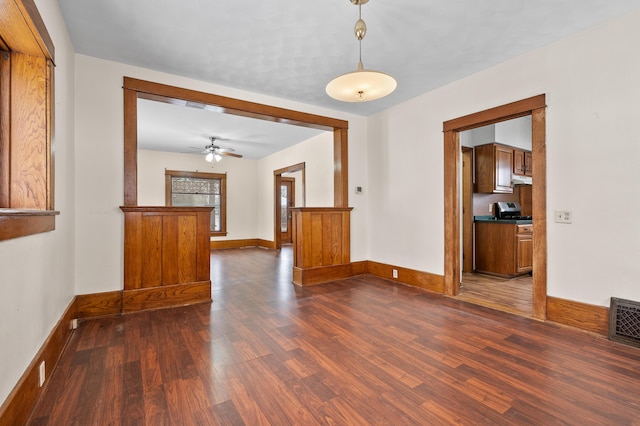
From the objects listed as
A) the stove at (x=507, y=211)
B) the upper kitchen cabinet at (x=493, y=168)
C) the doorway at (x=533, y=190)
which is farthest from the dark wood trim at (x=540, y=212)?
the stove at (x=507, y=211)

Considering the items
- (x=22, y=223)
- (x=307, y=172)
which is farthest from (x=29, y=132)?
(x=307, y=172)

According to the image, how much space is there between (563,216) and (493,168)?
2553mm

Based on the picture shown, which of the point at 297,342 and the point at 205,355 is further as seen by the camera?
the point at 297,342

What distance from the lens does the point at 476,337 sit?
2471 mm

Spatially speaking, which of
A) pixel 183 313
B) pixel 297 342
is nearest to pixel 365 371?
pixel 297 342

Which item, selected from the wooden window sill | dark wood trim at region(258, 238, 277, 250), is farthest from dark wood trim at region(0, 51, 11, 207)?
dark wood trim at region(258, 238, 277, 250)

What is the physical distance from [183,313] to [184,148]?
5276 mm

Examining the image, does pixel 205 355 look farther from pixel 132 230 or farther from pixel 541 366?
pixel 541 366

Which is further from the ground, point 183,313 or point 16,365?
point 16,365

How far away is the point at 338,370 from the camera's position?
1966mm

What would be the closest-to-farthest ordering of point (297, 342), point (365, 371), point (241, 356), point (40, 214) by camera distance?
1. point (40, 214)
2. point (365, 371)
3. point (241, 356)
4. point (297, 342)

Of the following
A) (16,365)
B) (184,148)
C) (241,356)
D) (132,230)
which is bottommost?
(241,356)

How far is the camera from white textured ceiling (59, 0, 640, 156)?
7.55 feet

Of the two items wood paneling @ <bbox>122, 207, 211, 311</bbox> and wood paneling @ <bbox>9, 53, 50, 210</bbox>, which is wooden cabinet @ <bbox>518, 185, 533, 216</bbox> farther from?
wood paneling @ <bbox>9, 53, 50, 210</bbox>
